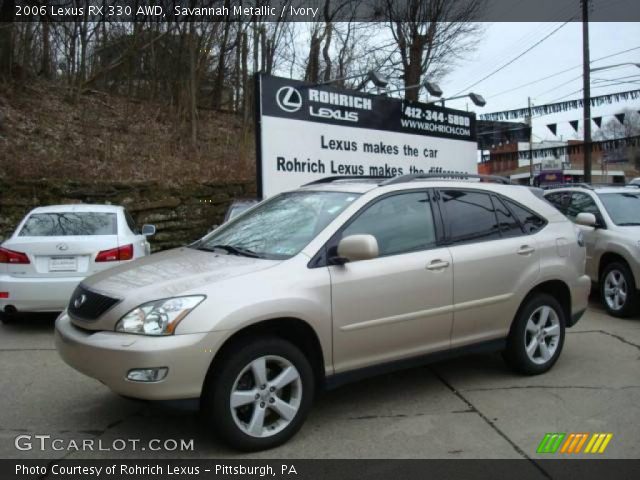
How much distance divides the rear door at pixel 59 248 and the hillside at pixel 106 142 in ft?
19.5

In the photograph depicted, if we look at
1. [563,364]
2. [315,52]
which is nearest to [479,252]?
[563,364]

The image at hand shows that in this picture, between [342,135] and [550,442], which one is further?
[342,135]

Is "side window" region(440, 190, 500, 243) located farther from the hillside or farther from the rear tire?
the hillside

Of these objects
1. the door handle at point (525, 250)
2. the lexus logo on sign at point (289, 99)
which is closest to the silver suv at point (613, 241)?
the door handle at point (525, 250)

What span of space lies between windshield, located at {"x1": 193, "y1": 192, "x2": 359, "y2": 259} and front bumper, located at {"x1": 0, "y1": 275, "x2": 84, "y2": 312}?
8.49 ft

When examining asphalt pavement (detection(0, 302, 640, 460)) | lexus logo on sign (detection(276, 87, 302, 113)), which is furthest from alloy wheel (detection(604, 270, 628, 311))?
lexus logo on sign (detection(276, 87, 302, 113))

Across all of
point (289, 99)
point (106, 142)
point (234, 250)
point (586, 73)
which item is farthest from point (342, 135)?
point (586, 73)

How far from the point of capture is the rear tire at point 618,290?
24.3 feet

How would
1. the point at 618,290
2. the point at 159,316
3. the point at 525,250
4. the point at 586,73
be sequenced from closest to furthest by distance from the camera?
1. the point at 159,316
2. the point at 525,250
3. the point at 618,290
4. the point at 586,73

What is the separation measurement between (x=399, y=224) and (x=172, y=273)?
1717mm

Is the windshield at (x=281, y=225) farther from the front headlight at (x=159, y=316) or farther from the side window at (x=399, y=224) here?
the front headlight at (x=159, y=316)

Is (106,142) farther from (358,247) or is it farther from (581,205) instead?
(358,247)

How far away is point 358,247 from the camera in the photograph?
3.74 meters

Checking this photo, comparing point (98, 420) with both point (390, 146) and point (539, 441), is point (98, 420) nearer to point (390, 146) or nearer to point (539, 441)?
point (539, 441)
